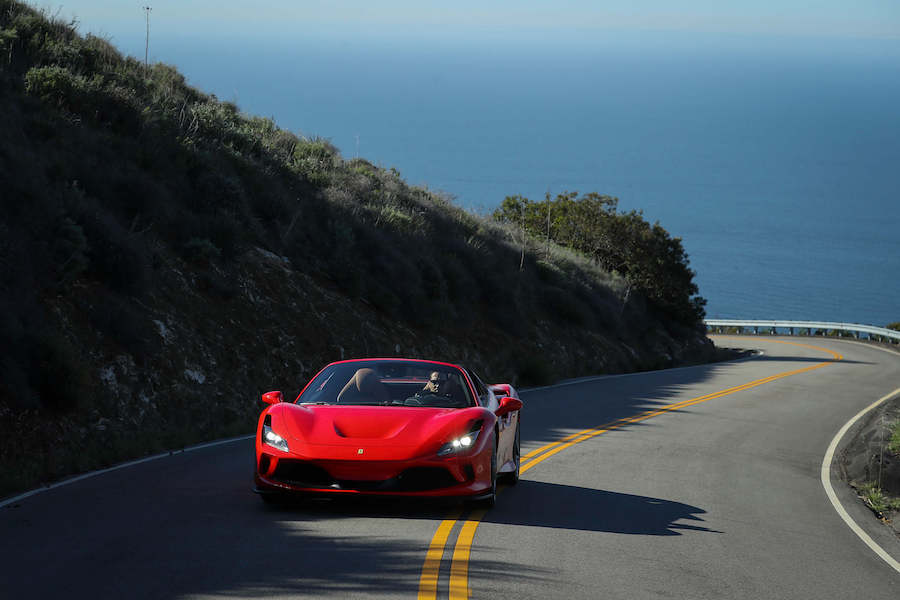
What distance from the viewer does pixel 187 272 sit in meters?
20.0

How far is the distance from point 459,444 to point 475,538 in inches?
38.8

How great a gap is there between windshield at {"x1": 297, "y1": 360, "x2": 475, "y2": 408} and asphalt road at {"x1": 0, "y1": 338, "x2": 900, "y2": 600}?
100 centimetres

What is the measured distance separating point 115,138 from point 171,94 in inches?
253

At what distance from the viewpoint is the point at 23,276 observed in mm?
14422

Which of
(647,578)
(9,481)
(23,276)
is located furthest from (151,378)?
(647,578)

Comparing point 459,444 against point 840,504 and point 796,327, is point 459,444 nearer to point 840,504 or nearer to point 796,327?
point 840,504

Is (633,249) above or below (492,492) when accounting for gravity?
above

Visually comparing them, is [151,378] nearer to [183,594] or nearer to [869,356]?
[183,594]

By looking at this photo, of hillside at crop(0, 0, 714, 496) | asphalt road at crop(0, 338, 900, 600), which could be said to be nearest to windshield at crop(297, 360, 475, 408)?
asphalt road at crop(0, 338, 900, 600)

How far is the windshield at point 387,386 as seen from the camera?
10.1m

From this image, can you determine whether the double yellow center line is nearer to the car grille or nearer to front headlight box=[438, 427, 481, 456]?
the car grille

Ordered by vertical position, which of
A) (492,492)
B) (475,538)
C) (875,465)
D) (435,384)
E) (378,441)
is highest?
(435,384)

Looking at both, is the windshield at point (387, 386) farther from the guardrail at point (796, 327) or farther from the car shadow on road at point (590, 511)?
the guardrail at point (796, 327)

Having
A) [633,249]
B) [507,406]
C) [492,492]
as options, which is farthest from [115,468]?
[633,249]
